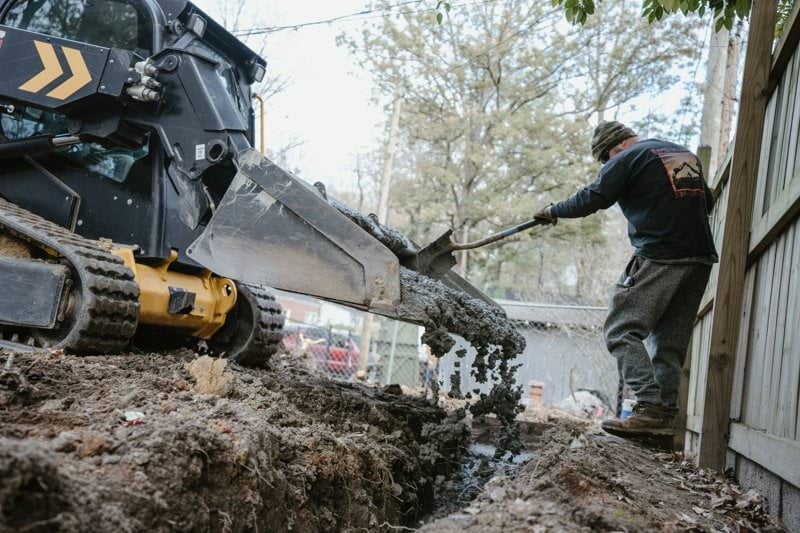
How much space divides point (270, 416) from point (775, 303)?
241 centimetres

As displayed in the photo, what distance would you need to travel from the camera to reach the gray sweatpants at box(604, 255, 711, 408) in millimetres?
4094

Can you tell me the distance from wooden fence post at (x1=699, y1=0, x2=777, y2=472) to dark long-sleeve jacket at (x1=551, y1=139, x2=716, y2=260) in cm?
61

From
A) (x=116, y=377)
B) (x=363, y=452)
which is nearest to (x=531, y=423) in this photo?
(x=363, y=452)

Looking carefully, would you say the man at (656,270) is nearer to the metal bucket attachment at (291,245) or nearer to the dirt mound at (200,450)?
the dirt mound at (200,450)

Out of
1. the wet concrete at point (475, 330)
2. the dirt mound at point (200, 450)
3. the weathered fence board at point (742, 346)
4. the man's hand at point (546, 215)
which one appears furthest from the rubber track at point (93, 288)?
the weathered fence board at point (742, 346)

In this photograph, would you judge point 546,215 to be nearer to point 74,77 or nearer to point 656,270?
point 656,270

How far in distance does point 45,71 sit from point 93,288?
1623 mm

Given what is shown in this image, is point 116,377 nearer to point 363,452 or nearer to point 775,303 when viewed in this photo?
point 363,452

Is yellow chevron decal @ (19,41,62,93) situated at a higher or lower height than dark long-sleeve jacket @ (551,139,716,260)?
higher

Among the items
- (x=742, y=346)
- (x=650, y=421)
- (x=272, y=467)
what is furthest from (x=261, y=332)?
(x=742, y=346)

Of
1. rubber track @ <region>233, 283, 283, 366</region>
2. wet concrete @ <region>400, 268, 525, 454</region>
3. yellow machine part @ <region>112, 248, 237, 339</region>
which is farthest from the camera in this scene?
rubber track @ <region>233, 283, 283, 366</region>

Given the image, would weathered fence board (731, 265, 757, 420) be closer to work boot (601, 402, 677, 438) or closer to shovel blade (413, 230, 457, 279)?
work boot (601, 402, 677, 438)

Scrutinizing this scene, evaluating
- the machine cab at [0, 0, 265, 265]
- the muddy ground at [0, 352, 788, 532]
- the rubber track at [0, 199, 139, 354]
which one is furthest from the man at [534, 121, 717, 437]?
the rubber track at [0, 199, 139, 354]

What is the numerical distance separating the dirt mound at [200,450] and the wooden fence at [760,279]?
65.9 inches
